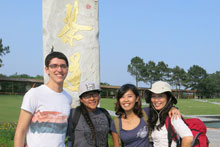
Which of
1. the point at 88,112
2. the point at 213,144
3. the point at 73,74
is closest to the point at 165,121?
the point at 88,112

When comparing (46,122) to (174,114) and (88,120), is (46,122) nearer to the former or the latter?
(88,120)

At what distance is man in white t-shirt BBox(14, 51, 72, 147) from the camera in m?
2.05

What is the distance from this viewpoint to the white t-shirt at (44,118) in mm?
2084

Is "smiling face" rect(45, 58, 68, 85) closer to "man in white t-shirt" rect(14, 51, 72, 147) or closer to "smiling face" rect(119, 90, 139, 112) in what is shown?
"man in white t-shirt" rect(14, 51, 72, 147)

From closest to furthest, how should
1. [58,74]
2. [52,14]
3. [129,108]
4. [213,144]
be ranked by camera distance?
1. [58,74]
2. [129,108]
3. [52,14]
4. [213,144]

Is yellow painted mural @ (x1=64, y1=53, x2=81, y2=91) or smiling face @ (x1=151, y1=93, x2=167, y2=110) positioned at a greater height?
yellow painted mural @ (x1=64, y1=53, x2=81, y2=91)

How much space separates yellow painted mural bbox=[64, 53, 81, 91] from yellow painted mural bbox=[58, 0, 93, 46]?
14.2 inches

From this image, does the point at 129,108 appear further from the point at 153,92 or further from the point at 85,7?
the point at 85,7

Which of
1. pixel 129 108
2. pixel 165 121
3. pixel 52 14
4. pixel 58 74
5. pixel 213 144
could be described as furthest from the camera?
pixel 213 144

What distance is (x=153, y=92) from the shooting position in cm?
265

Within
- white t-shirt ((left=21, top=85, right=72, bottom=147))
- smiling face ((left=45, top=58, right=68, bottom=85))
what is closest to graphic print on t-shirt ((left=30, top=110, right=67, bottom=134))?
white t-shirt ((left=21, top=85, right=72, bottom=147))

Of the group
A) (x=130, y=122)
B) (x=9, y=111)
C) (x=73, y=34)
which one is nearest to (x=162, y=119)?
(x=130, y=122)

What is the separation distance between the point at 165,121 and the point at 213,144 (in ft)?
14.8

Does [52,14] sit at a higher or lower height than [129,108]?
higher
